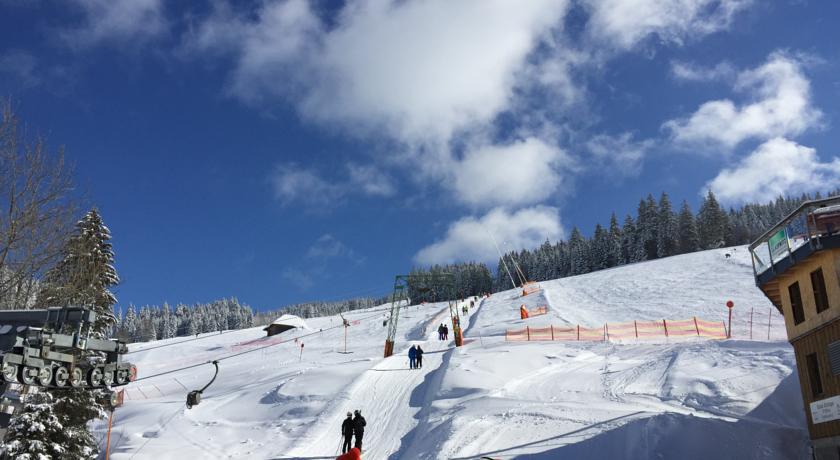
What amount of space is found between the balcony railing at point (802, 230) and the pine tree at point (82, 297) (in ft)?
59.1

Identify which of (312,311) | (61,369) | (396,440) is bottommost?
(396,440)

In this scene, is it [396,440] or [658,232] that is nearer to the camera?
[396,440]

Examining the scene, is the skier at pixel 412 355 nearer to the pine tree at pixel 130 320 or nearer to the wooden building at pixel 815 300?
the wooden building at pixel 815 300

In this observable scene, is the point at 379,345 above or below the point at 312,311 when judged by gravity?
below

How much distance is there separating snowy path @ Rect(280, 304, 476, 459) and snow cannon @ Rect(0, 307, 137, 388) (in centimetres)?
704

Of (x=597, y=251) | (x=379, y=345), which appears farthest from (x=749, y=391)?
(x=597, y=251)

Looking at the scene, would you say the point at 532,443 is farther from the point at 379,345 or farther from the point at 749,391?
the point at 379,345

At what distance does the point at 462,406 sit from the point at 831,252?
1172cm

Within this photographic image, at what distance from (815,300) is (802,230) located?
5.83 ft

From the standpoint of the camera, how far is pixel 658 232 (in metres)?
104

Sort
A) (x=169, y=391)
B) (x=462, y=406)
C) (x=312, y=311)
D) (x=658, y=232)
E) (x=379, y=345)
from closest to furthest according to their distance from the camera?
(x=462, y=406) → (x=169, y=391) → (x=379, y=345) → (x=658, y=232) → (x=312, y=311)

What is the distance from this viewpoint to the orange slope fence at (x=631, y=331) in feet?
110

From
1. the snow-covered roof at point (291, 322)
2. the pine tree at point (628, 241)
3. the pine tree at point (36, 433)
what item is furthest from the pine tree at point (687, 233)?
the pine tree at point (36, 433)

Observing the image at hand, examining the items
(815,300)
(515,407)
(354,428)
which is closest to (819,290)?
(815,300)
